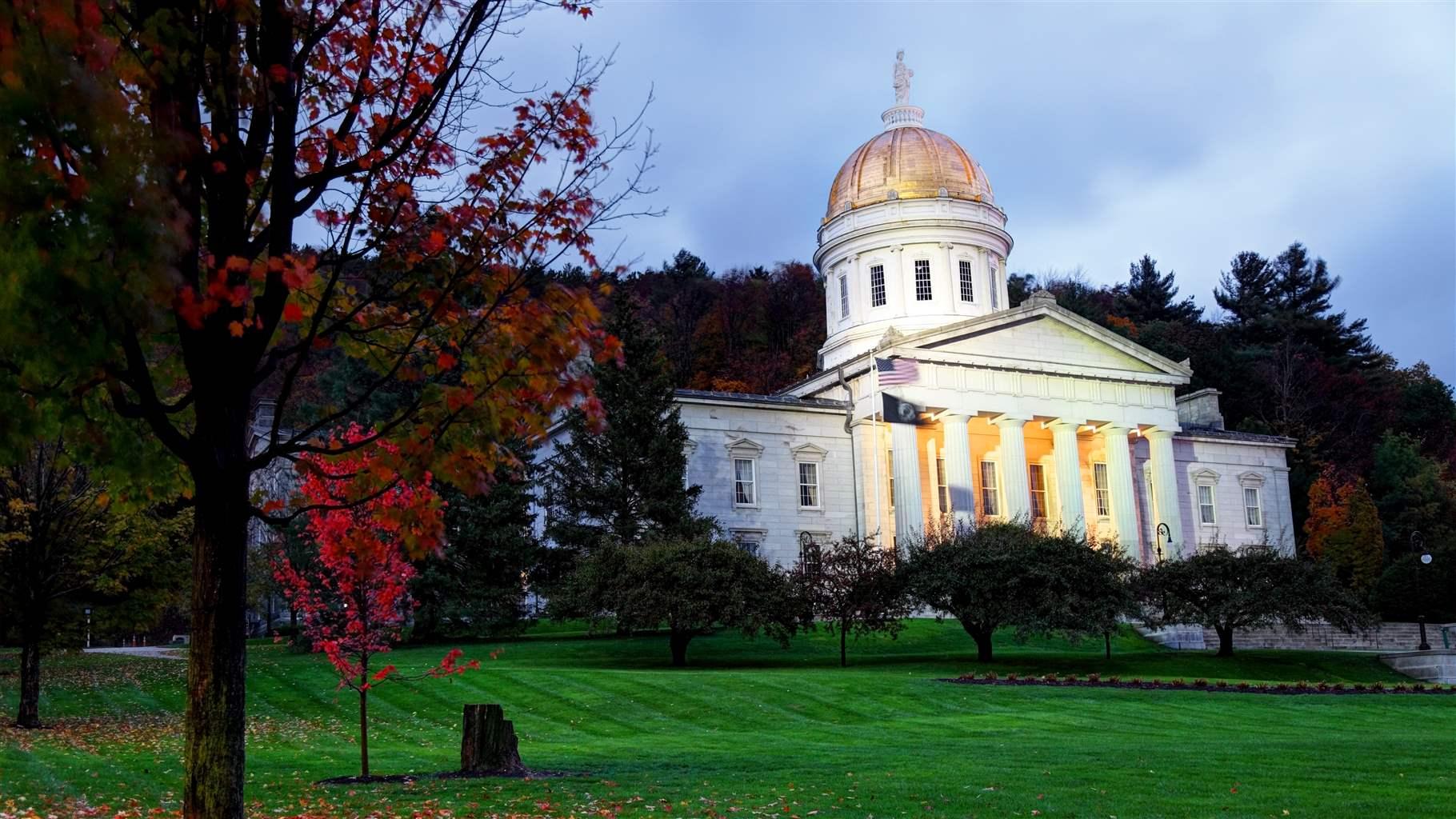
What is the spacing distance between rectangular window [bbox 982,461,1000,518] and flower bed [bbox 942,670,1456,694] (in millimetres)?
26242

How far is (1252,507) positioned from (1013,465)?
1880cm

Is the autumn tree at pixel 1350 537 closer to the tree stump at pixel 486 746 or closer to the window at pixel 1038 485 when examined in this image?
the window at pixel 1038 485

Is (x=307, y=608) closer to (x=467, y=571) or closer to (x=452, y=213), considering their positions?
(x=452, y=213)

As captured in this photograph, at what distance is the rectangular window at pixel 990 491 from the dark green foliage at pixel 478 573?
2237cm

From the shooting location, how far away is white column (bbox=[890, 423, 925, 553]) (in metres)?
52.3

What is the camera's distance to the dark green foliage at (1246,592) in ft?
125

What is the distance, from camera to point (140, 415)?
24.2 ft

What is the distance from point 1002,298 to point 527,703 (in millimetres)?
44042

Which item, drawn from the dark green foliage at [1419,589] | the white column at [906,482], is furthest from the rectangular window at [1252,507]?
the white column at [906,482]

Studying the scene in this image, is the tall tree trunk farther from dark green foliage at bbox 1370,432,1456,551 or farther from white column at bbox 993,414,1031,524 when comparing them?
dark green foliage at bbox 1370,432,1456,551

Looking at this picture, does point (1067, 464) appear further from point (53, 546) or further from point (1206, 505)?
point (53, 546)

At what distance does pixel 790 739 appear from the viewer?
786 inches

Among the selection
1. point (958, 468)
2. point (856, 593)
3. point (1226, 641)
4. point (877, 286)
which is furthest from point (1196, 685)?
point (877, 286)

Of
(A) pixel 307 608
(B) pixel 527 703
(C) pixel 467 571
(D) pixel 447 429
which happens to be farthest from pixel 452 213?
(C) pixel 467 571
